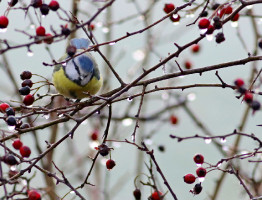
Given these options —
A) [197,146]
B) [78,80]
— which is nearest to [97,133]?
[78,80]

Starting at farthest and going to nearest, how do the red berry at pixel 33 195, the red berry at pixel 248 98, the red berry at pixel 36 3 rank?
the red berry at pixel 33 195 < the red berry at pixel 36 3 < the red berry at pixel 248 98

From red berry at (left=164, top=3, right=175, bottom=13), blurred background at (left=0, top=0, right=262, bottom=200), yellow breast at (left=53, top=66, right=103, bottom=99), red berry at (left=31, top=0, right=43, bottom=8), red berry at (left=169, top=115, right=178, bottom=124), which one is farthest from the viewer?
red berry at (left=169, top=115, right=178, bottom=124)

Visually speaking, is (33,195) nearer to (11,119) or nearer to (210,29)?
(11,119)

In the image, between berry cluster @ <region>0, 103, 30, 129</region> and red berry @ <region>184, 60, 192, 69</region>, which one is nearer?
berry cluster @ <region>0, 103, 30, 129</region>

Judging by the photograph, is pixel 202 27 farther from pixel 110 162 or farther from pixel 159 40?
pixel 159 40

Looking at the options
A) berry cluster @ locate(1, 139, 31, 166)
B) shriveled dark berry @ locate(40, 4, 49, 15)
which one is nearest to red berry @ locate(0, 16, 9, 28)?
shriveled dark berry @ locate(40, 4, 49, 15)

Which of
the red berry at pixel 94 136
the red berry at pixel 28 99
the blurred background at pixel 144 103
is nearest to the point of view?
the red berry at pixel 28 99

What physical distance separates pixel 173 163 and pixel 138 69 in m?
1.98

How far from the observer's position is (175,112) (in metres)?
4.02

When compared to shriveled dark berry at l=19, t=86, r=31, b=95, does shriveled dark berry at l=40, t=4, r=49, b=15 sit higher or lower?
higher

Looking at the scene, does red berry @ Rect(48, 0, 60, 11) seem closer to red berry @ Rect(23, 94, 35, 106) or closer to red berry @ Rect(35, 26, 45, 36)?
red berry @ Rect(35, 26, 45, 36)

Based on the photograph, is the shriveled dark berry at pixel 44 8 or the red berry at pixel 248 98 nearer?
the red berry at pixel 248 98

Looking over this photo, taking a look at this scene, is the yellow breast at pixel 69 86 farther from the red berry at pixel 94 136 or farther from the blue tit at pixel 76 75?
the red berry at pixel 94 136

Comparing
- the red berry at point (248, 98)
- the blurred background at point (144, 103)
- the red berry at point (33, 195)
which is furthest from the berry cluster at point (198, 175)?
the red berry at point (33, 195)
